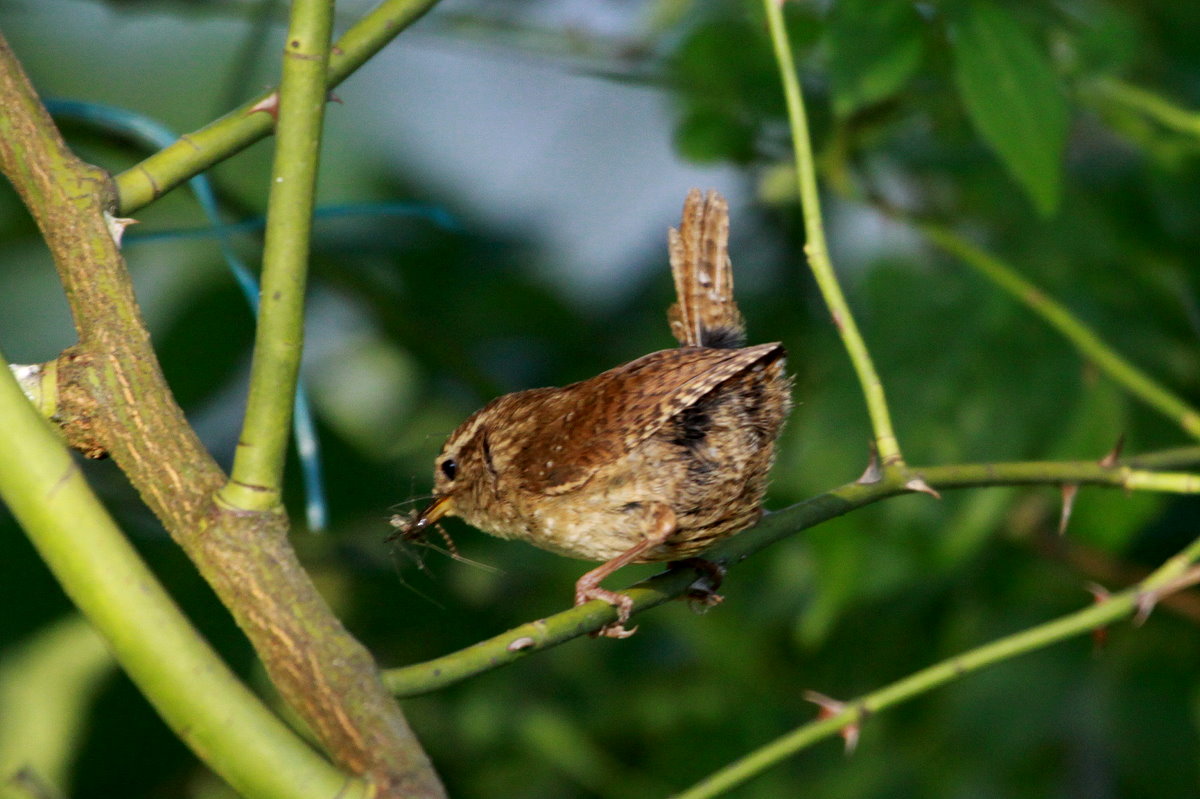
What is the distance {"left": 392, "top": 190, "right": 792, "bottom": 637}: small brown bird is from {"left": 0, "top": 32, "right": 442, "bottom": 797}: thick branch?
1.72ft

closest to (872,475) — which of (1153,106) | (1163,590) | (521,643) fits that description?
(1163,590)

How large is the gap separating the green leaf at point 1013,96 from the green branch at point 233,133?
3.27 feet

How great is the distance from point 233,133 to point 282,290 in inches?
10.9

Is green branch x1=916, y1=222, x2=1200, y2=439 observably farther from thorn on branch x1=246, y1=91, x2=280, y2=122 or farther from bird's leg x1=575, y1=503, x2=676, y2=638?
thorn on branch x1=246, y1=91, x2=280, y2=122

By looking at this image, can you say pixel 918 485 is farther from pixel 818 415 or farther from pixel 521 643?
pixel 818 415

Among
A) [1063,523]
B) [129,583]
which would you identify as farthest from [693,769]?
[129,583]

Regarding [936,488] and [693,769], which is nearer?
[936,488]

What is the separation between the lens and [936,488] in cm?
144

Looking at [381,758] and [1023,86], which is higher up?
[1023,86]

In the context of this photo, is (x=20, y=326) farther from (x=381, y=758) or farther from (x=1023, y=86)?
(x=381, y=758)

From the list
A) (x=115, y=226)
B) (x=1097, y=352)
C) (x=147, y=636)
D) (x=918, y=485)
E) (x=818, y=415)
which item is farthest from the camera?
(x=818, y=415)

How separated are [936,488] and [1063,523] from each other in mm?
309

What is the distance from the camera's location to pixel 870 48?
6.70ft

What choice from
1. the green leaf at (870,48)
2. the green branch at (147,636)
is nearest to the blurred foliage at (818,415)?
the green leaf at (870,48)
